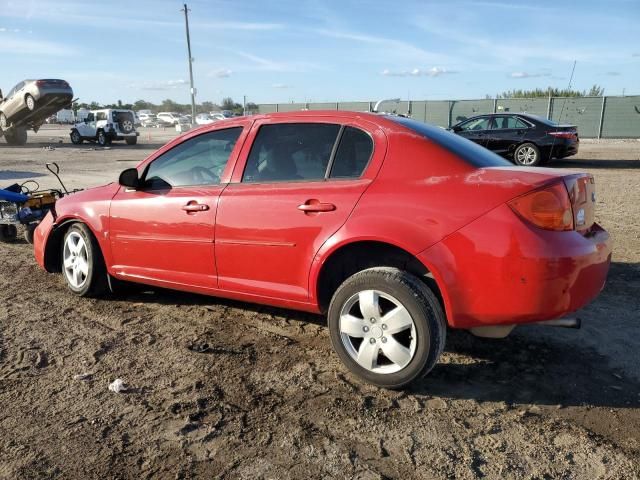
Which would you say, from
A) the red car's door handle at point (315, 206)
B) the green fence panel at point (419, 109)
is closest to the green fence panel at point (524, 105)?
the green fence panel at point (419, 109)

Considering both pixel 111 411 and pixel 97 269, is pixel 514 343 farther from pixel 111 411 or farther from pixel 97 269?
pixel 97 269

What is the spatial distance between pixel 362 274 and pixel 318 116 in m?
1.22

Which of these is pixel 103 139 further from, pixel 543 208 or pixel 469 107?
pixel 543 208

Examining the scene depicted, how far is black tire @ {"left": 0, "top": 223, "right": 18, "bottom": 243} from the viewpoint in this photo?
7.08 metres

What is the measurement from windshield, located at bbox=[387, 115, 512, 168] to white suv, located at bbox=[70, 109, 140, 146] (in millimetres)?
28248

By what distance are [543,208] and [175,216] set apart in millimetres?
2572

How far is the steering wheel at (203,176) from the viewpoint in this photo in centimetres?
413

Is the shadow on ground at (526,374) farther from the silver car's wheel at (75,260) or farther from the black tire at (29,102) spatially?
the black tire at (29,102)

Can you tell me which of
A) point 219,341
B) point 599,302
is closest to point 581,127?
point 599,302

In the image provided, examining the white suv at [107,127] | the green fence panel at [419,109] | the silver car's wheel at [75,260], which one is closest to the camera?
the silver car's wheel at [75,260]

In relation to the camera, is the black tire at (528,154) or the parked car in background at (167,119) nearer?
the black tire at (528,154)

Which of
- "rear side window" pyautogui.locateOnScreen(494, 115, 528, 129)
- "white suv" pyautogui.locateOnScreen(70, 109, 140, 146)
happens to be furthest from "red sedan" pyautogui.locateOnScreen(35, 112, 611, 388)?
"white suv" pyautogui.locateOnScreen(70, 109, 140, 146)

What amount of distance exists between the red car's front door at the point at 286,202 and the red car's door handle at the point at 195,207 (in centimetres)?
15

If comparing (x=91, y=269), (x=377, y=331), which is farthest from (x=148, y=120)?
(x=377, y=331)
